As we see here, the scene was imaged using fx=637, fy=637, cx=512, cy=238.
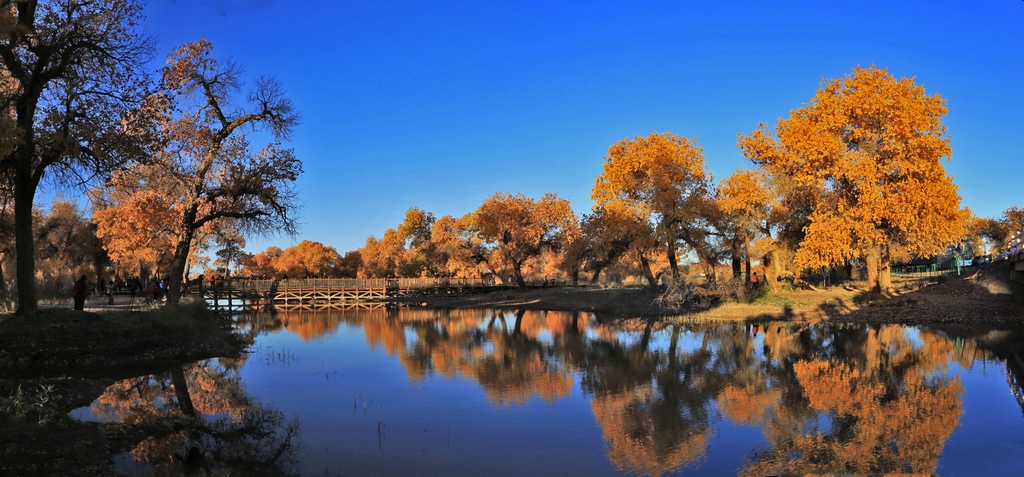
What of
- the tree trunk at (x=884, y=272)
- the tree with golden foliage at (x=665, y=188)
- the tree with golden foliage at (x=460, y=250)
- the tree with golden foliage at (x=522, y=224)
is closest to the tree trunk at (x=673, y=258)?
the tree with golden foliage at (x=665, y=188)

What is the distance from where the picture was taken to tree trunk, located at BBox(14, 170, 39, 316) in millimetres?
15984

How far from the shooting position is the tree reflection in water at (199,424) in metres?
8.77

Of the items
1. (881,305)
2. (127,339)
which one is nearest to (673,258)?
(881,305)

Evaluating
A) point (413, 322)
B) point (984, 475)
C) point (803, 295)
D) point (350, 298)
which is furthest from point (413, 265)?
point (984, 475)

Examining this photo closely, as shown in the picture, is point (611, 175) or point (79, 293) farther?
point (611, 175)

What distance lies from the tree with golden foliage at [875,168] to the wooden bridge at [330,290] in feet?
132

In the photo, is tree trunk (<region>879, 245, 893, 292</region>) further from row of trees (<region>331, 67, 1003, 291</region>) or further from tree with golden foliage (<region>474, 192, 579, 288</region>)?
tree with golden foliage (<region>474, 192, 579, 288</region>)

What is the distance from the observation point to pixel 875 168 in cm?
2911

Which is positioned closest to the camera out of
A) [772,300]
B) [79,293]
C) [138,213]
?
[79,293]

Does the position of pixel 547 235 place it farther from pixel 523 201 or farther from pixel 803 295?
pixel 803 295

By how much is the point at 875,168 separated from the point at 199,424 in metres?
29.2

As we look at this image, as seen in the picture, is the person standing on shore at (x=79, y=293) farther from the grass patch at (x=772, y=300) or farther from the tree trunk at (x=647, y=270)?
the grass patch at (x=772, y=300)

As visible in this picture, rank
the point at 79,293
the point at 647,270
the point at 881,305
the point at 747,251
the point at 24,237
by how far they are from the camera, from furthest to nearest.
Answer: the point at 647,270
the point at 747,251
the point at 881,305
the point at 79,293
the point at 24,237

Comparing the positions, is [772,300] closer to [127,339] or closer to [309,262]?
[127,339]
